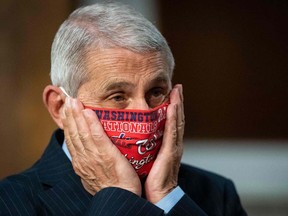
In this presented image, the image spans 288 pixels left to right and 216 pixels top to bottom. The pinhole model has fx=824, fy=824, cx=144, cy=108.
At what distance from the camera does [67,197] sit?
12.9ft

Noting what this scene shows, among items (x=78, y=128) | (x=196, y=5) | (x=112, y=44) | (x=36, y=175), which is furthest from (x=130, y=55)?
(x=196, y=5)

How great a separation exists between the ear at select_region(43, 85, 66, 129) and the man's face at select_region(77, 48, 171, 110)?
0.18 meters

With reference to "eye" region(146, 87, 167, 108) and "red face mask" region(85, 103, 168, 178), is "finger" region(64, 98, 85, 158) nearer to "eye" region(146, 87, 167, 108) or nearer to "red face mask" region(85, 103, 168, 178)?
"red face mask" region(85, 103, 168, 178)

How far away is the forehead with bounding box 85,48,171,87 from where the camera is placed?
382 centimetres

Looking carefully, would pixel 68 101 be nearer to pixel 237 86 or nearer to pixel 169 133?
pixel 169 133

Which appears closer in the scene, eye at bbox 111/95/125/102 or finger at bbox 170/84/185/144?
eye at bbox 111/95/125/102

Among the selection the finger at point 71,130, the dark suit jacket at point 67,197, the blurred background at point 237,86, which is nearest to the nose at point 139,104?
the finger at point 71,130

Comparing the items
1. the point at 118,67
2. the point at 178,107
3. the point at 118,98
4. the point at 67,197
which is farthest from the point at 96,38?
the point at 67,197

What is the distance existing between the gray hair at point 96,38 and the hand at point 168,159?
227 mm

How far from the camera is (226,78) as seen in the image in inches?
301

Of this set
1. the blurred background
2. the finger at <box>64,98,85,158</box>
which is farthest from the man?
the blurred background

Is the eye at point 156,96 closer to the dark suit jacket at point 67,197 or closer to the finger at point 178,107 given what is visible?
the finger at point 178,107

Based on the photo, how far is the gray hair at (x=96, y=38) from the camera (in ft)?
12.7

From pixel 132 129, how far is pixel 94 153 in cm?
21
